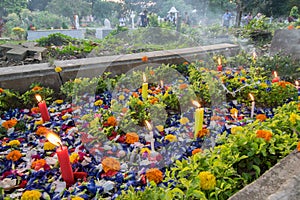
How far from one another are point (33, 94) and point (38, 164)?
122cm

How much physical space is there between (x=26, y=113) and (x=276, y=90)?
263cm

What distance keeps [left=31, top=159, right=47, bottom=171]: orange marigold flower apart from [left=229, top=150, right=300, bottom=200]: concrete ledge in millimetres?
1300

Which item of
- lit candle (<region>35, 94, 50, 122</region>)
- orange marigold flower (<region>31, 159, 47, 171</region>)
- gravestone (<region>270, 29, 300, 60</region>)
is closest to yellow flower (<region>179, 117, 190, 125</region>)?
orange marigold flower (<region>31, 159, 47, 171</region>)

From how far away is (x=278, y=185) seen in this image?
1.12 meters

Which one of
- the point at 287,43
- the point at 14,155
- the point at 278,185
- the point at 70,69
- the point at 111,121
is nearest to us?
the point at 278,185

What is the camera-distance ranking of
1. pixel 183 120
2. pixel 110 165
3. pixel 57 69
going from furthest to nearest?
pixel 57 69 → pixel 183 120 → pixel 110 165

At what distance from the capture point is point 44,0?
40.5 m

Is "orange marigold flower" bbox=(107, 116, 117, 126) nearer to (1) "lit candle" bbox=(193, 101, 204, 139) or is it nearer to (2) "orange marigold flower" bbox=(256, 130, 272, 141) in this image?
(1) "lit candle" bbox=(193, 101, 204, 139)

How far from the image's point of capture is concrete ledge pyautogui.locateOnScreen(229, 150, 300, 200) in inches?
41.1

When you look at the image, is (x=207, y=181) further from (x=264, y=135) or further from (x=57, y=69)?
(x=57, y=69)

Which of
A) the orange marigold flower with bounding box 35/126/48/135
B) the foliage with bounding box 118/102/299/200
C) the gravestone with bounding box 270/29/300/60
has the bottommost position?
the orange marigold flower with bounding box 35/126/48/135

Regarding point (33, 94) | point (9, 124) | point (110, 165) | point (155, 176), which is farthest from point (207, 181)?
point (33, 94)

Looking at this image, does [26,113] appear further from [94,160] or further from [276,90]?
[276,90]

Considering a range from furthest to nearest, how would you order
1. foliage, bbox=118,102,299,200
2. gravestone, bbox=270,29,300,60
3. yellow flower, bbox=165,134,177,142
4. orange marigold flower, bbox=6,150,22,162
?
1. gravestone, bbox=270,29,300,60
2. yellow flower, bbox=165,134,177,142
3. orange marigold flower, bbox=6,150,22,162
4. foliage, bbox=118,102,299,200
